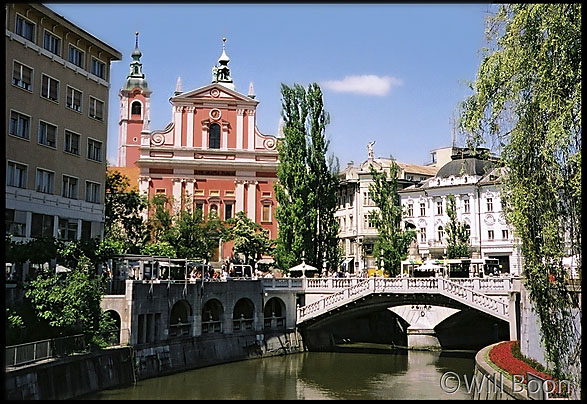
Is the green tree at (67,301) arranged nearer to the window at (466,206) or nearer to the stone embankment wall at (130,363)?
the stone embankment wall at (130,363)

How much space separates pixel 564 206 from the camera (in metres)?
22.5

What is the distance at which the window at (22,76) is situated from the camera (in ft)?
111

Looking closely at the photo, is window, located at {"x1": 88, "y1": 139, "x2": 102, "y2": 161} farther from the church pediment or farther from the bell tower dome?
the bell tower dome

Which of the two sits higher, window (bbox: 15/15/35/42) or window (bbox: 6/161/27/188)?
window (bbox: 15/15/35/42)

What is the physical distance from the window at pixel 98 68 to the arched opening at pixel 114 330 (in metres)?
13.1

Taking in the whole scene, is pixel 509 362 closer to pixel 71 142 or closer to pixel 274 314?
pixel 274 314

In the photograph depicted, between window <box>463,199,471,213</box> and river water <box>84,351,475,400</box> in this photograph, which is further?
window <box>463,199,471,213</box>

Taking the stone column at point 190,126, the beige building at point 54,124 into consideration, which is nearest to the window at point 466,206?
the stone column at point 190,126

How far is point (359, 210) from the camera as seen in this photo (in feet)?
241

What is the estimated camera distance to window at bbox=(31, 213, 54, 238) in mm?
35438

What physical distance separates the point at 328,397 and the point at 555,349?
10.4m

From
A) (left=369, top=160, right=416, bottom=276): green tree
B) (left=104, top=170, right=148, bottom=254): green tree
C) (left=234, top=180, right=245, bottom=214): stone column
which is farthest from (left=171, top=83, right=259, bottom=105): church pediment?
(left=369, top=160, right=416, bottom=276): green tree

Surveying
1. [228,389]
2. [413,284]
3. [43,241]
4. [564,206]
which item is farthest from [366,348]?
[564,206]

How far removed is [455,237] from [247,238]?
17296mm
